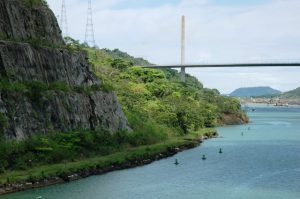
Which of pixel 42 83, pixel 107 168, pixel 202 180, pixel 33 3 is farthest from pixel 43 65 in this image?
pixel 202 180

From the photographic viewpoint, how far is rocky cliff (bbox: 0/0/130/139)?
44.6 metres

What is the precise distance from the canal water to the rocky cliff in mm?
7522

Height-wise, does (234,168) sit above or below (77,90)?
below

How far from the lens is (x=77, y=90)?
53531mm

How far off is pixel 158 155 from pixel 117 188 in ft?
52.5

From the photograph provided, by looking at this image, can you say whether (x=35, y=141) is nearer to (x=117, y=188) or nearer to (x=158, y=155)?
(x=117, y=188)

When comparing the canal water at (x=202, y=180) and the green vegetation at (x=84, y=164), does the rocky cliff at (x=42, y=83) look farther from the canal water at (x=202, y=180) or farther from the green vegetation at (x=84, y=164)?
the canal water at (x=202, y=180)

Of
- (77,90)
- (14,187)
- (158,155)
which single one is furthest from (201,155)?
(14,187)

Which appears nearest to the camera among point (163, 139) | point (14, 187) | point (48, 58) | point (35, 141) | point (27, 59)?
point (14, 187)

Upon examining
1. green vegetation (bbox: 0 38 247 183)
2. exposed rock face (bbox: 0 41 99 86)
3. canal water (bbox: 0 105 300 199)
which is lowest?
canal water (bbox: 0 105 300 199)

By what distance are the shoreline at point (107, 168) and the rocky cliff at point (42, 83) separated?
5.30 meters

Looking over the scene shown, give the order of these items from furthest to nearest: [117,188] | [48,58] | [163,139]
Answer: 1. [163,139]
2. [48,58]
3. [117,188]

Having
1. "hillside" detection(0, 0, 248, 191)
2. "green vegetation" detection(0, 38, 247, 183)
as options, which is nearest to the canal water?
"hillside" detection(0, 0, 248, 191)

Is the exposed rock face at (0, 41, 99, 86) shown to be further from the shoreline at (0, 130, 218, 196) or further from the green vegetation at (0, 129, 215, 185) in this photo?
the shoreline at (0, 130, 218, 196)
